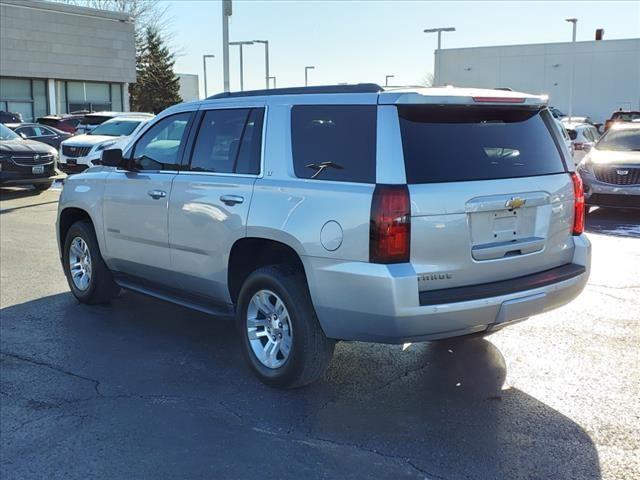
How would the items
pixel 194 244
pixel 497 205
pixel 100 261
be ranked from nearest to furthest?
pixel 497 205 < pixel 194 244 < pixel 100 261

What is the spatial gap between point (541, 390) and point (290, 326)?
1.69m

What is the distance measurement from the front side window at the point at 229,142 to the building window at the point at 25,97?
120 ft

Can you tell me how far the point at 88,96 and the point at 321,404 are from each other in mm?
42174

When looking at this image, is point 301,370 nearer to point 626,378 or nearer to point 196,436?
point 196,436

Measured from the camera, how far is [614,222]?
11305 millimetres

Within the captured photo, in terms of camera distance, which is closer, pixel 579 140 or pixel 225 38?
pixel 225 38

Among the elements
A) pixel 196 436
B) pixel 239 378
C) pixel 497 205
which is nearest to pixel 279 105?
pixel 497 205

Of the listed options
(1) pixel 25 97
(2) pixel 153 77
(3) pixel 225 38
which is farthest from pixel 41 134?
(2) pixel 153 77

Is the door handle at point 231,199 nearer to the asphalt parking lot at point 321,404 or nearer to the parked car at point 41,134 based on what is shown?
the asphalt parking lot at point 321,404

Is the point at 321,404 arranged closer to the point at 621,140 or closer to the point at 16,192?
the point at 621,140

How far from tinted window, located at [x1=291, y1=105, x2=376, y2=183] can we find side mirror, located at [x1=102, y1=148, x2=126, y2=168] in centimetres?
199

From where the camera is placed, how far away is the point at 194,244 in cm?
493

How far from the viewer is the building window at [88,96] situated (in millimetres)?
40938

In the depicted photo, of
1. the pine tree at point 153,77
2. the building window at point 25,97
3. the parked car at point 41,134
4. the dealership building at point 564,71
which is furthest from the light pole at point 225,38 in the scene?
the pine tree at point 153,77
